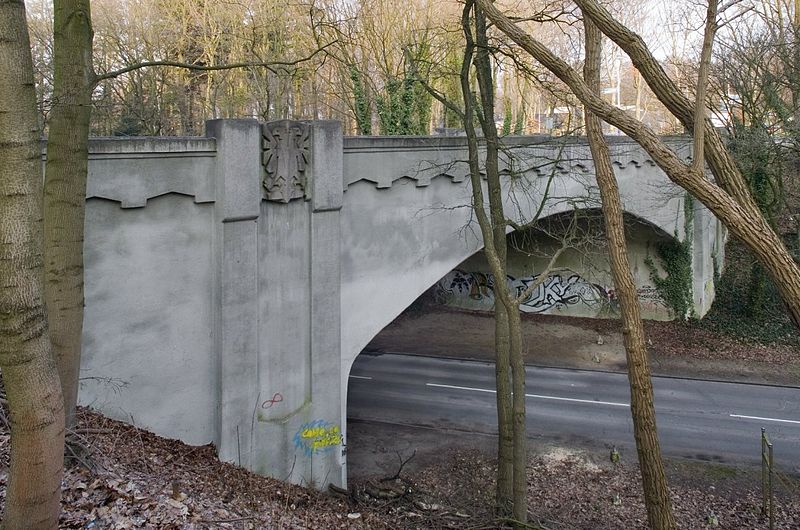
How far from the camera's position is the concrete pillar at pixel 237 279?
909cm

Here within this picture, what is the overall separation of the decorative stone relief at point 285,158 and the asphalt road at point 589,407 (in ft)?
24.1

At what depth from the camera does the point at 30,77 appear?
3955 millimetres

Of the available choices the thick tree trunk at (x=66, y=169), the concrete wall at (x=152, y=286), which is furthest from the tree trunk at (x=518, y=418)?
the thick tree trunk at (x=66, y=169)

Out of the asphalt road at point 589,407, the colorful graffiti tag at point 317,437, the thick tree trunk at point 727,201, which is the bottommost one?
the asphalt road at point 589,407

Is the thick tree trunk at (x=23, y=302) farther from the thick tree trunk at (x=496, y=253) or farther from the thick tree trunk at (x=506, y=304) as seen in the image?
the thick tree trunk at (x=496, y=253)

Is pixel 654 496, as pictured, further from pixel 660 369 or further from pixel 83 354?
pixel 660 369

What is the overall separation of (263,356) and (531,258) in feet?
59.4

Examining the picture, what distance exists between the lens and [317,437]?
10.8m

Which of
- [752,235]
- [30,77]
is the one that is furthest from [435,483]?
[30,77]

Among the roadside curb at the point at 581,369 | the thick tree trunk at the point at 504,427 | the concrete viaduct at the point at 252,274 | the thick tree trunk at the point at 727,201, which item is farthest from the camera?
the roadside curb at the point at 581,369

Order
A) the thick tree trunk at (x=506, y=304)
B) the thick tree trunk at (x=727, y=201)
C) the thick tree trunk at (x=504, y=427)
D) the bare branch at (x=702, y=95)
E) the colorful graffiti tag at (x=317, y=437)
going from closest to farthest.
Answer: the thick tree trunk at (x=727, y=201), the bare branch at (x=702, y=95), the thick tree trunk at (x=506, y=304), the colorful graffiti tag at (x=317, y=437), the thick tree trunk at (x=504, y=427)

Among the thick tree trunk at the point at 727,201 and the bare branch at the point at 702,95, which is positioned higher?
the bare branch at the point at 702,95

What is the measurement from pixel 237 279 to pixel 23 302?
548 centimetres

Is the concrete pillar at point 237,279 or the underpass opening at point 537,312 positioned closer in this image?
the concrete pillar at point 237,279
